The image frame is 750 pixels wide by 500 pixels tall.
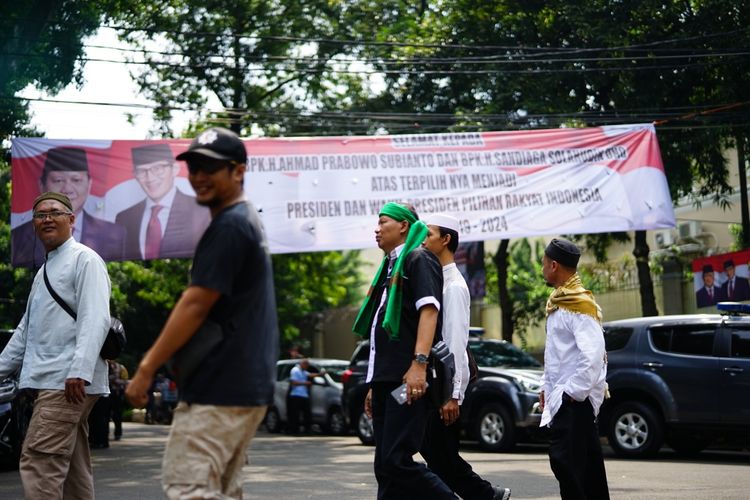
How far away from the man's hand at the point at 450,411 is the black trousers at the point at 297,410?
1675 centimetres

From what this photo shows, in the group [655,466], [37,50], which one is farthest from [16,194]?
[655,466]

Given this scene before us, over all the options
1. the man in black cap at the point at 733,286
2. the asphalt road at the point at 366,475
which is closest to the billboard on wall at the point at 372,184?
the man in black cap at the point at 733,286

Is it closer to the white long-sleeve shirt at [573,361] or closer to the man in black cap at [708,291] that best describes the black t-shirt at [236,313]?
the white long-sleeve shirt at [573,361]

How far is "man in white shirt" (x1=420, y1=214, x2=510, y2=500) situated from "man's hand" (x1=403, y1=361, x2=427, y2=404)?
0.64m

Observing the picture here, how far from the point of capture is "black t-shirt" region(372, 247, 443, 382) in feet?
19.5

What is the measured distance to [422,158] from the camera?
17656mm

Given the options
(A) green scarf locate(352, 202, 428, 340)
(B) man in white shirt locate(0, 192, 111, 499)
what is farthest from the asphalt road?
(B) man in white shirt locate(0, 192, 111, 499)

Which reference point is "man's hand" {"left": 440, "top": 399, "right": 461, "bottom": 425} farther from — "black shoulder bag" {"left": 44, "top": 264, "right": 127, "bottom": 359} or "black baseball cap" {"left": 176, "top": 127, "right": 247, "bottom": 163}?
→ "black baseball cap" {"left": 176, "top": 127, "right": 247, "bottom": 163}

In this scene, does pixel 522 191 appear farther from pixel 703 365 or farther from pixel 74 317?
pixel 74 317

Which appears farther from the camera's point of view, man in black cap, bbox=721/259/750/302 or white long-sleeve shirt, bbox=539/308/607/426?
man in black cap, bbox=721/259/750/302

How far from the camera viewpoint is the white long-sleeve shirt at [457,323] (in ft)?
21.4

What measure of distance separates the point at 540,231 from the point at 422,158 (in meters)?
2.11

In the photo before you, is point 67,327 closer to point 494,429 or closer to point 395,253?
point 395,253

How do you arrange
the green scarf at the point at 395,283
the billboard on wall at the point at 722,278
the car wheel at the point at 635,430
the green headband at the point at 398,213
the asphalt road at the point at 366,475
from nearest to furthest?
the green scarf at the point at 395,283 → the green headband at the point at 398,213 → the asphalt road at the point at 366,475 → the car wheel at the point at 635,430 → the billboard on wall at the point at 722,278
